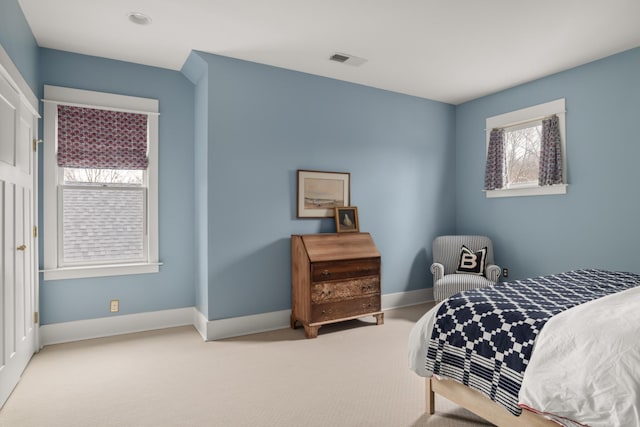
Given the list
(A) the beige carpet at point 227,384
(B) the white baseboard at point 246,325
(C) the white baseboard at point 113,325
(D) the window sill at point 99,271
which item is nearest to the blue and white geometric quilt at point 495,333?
(A) the beige carpet at point 227,384

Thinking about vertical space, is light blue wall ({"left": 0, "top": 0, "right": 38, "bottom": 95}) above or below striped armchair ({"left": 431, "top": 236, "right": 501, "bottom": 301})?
above

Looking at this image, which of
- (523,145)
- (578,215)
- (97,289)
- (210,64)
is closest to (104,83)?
(210,64)

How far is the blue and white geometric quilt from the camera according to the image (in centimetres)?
171

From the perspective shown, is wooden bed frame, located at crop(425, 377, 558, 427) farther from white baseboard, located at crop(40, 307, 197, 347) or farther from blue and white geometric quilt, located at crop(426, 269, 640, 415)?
white baseboard, located at crop(40, 307, 197, 347)

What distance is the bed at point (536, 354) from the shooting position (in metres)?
1.43

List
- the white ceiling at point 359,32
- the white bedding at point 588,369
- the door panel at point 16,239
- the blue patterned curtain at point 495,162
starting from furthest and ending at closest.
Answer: the blue patterned curtain at point 495,162 → the white ceiling at point 359,32 → the door panel at point 16,239 → the white bedding at point 588,369

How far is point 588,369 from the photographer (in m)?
1.47

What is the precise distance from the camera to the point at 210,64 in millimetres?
3625

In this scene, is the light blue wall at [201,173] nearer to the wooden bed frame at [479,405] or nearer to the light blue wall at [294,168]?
the light blue wall at [294,168]

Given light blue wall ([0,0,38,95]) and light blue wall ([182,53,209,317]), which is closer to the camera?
light blue wall ([0,0,38,95])

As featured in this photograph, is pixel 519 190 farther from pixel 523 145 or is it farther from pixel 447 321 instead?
pixel 447 321

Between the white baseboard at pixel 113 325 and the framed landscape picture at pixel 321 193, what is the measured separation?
65.6 inches

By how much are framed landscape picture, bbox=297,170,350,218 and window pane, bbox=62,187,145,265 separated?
1.68 metres

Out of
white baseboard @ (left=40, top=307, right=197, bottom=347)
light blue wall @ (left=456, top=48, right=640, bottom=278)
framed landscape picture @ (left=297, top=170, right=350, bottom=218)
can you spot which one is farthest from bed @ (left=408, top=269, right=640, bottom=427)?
white baseboard @ (left=40, top=307, right=197, bottom=347)
